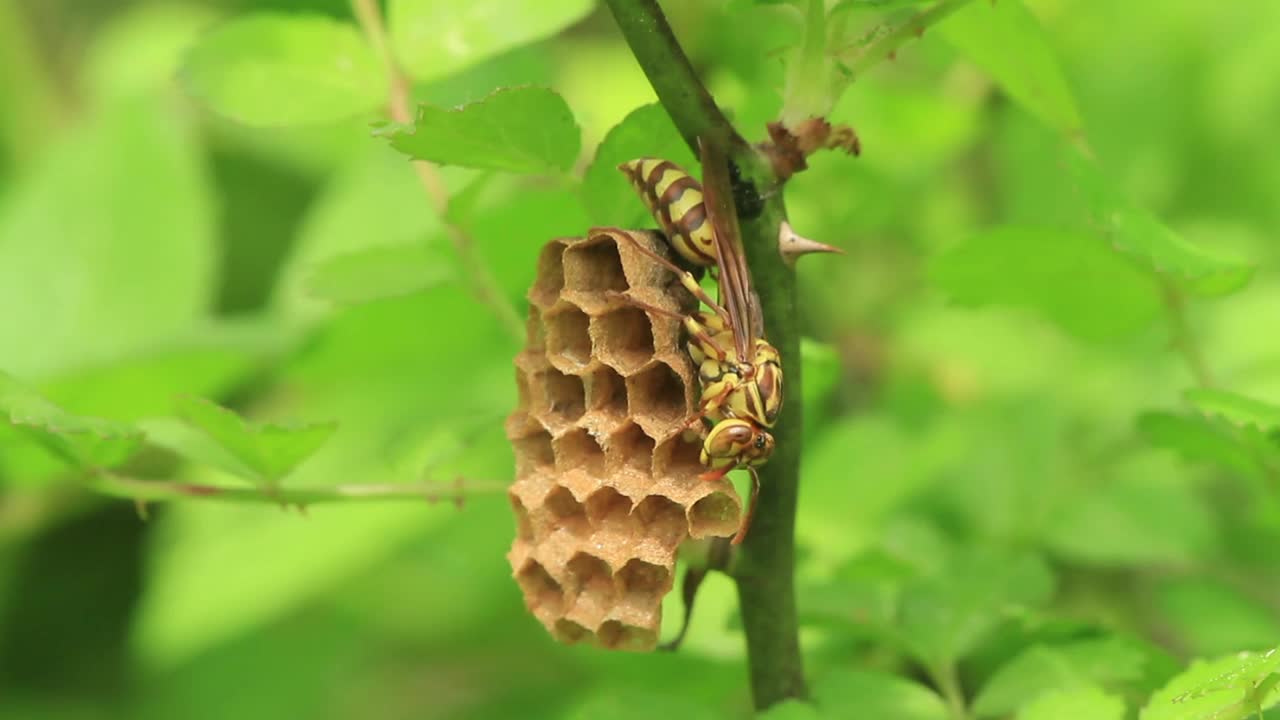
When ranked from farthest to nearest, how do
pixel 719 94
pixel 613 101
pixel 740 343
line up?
pixel 613 101 → pixel 719 94 → pixel 740 343

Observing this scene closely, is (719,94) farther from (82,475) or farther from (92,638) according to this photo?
(92,638)

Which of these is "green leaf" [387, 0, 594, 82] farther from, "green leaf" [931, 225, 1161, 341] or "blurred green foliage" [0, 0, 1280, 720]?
"green leaf" [931, 225, 1161, 341]

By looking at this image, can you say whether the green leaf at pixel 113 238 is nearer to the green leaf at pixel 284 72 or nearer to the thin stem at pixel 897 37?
the green leaf at pixel 284 72

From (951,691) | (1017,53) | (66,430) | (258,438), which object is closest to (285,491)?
(258,438)

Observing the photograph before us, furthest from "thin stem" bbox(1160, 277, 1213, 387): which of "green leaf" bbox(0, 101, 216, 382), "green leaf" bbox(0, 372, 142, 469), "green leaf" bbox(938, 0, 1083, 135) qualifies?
"green leaf" bbox(0, 101, 216, 382)

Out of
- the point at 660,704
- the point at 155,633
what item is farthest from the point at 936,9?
the point at 155,633

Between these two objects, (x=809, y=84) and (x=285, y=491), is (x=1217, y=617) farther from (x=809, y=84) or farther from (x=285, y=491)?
(x=285, y=491)

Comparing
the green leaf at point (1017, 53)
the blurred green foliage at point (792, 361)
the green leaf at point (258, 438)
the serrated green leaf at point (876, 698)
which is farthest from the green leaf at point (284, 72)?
the serrated green leaf at point (876, 698)
